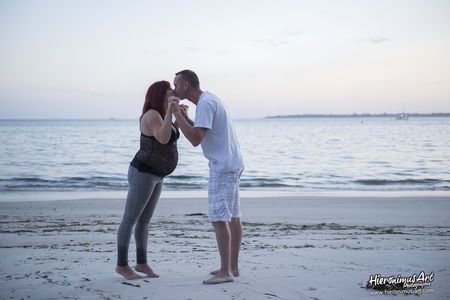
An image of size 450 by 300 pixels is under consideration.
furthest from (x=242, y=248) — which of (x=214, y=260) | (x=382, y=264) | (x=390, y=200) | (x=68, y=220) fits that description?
(x=390, y=200)

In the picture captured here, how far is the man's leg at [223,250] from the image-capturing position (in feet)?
12.7

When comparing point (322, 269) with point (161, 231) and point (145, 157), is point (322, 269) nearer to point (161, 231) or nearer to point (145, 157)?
point (145, 157)

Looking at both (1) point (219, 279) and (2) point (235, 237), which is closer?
(1) point (219, 279)

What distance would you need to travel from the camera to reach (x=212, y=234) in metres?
6.51

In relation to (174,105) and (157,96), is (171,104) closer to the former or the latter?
(174,105)

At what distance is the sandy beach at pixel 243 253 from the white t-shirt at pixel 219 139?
3.62 feet

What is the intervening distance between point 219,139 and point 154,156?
61cm

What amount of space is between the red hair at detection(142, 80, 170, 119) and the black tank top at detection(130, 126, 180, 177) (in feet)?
0.78

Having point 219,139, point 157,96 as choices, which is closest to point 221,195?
point 219,139

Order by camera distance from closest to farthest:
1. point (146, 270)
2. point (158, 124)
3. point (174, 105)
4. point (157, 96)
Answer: point (174, 105) < point (158, 124) < point (157, 96) < point (146, 270)

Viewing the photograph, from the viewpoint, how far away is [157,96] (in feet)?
12.9

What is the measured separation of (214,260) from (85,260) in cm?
144

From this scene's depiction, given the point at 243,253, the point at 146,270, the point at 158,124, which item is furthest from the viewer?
the point at 243,253

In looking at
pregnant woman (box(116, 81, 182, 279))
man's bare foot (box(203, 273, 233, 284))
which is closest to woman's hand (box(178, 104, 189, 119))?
pregnant woman (box(116, 81, 182, 279))
